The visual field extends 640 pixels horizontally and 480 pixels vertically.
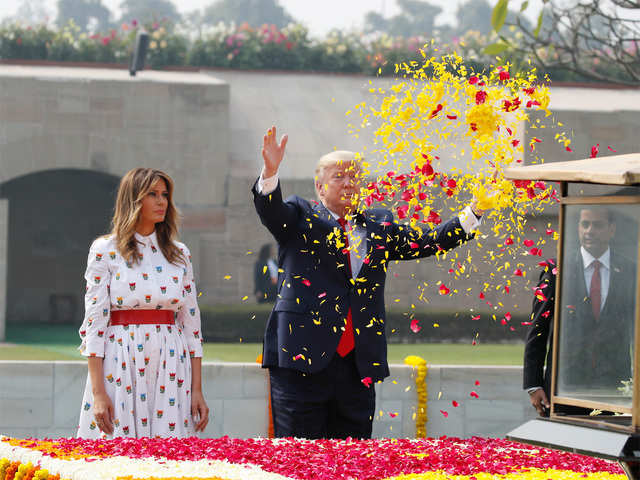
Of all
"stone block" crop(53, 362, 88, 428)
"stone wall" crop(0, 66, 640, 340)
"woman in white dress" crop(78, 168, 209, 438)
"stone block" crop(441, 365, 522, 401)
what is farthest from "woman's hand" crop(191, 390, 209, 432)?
"stone wall" crop(0, 66, 640, 340)

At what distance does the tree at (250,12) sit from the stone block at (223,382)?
8292 centimetres

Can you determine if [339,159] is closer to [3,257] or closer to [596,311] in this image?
[596,311]

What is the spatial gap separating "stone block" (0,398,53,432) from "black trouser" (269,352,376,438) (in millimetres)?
2335

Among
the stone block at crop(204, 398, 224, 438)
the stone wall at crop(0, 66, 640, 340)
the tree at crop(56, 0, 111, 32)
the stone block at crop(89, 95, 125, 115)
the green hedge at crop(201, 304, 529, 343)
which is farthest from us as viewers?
the tree at crop(56, 0, 111, 32)

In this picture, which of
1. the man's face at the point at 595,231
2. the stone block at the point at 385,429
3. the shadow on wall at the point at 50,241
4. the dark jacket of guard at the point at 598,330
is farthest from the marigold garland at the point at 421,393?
the shadow on wall at the point at 50,241

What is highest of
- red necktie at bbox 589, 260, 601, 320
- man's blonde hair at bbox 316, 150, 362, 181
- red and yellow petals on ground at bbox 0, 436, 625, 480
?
man's blonde hair at bbox 316, 150, 362, 181

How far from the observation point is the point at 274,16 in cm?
9112

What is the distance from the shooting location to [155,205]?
199 inches

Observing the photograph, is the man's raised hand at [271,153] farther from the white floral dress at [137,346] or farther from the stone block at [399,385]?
the stone block at [399,385]

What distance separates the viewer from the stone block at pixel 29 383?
6.82 metres

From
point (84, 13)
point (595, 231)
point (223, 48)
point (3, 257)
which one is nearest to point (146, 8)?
point (84, 13)

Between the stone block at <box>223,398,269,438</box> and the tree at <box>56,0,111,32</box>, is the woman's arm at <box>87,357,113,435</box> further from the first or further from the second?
the tree at <box>56,0,111,32</box>

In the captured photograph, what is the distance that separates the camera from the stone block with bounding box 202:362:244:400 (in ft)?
22.4

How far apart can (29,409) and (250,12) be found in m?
89.7
